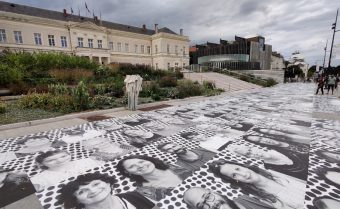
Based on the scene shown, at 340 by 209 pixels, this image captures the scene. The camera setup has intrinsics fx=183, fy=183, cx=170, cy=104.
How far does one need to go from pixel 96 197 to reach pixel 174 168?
1361 millimetres

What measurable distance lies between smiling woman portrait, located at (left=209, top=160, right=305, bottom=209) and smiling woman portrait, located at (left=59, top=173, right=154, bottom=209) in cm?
141

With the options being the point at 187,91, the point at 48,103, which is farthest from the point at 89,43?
the point at 48,103

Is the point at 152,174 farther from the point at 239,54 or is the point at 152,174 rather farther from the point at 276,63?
the point at 276,63

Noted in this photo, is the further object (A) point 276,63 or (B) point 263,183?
(A) point 276,63

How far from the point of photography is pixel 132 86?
8555mm

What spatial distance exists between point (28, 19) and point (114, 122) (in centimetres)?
3660

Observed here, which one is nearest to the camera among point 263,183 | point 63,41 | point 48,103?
point 263,183

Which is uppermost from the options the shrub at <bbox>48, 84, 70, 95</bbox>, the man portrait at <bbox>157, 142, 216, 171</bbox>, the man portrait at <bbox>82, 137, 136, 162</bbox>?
the shrub at <bbox>48, 84, 70, 95</bbox>

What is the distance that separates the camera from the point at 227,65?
52.9 m

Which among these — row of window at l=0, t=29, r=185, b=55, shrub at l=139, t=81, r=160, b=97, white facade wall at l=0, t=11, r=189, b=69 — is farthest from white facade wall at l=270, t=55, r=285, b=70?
shrub at l=139, t=81, r=160, b=97

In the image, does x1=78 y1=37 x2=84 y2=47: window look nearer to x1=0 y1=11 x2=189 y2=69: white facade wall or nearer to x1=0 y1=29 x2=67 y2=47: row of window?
x1=0 y1=11 x2=189 y2=69: white facade wall

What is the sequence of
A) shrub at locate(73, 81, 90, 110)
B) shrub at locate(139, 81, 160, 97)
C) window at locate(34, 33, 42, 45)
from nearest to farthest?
shrub at locate(73, 81, 90, 110)
shrub at locate(139, 81, 160, 97)
window at locate(34, 33, 42, 45)

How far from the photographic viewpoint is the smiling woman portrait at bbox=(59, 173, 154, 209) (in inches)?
93.5

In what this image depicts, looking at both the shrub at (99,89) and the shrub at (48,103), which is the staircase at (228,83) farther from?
the shrub at (48,103)
